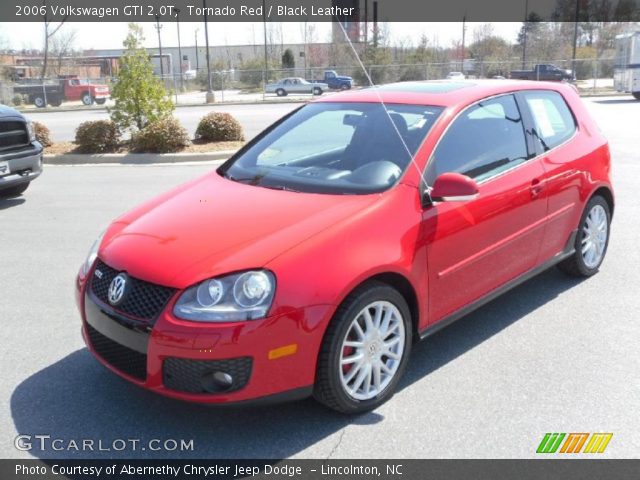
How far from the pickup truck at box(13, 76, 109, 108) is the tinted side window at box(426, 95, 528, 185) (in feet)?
131

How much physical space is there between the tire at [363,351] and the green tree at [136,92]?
37.5 ft

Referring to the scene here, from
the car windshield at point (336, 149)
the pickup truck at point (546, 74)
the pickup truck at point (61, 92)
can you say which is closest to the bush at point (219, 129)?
the car windshield at point (336, 149)

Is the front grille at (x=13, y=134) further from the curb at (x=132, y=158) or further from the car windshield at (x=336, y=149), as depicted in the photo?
the car windshield at (x=336, y=149)

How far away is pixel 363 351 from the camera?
337 cm

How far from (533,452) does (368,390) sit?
2.86 ft

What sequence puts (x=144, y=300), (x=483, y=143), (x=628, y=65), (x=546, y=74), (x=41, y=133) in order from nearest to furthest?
(x=144, y=300) → (x=483, y=143) → (x=41, y=133) → (x=628, y=65) → (x=546, y=74)

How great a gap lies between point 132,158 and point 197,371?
423 inches

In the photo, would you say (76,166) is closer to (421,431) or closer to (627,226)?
(627,226)

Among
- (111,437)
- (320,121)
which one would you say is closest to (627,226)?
(320,121)

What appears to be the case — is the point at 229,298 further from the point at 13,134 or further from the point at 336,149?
the point at 13,134

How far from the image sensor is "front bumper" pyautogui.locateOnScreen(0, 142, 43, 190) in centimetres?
840

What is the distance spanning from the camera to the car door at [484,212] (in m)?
3.78

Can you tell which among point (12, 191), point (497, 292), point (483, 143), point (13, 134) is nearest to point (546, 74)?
point (12, 191)

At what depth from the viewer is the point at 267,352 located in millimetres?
3002
